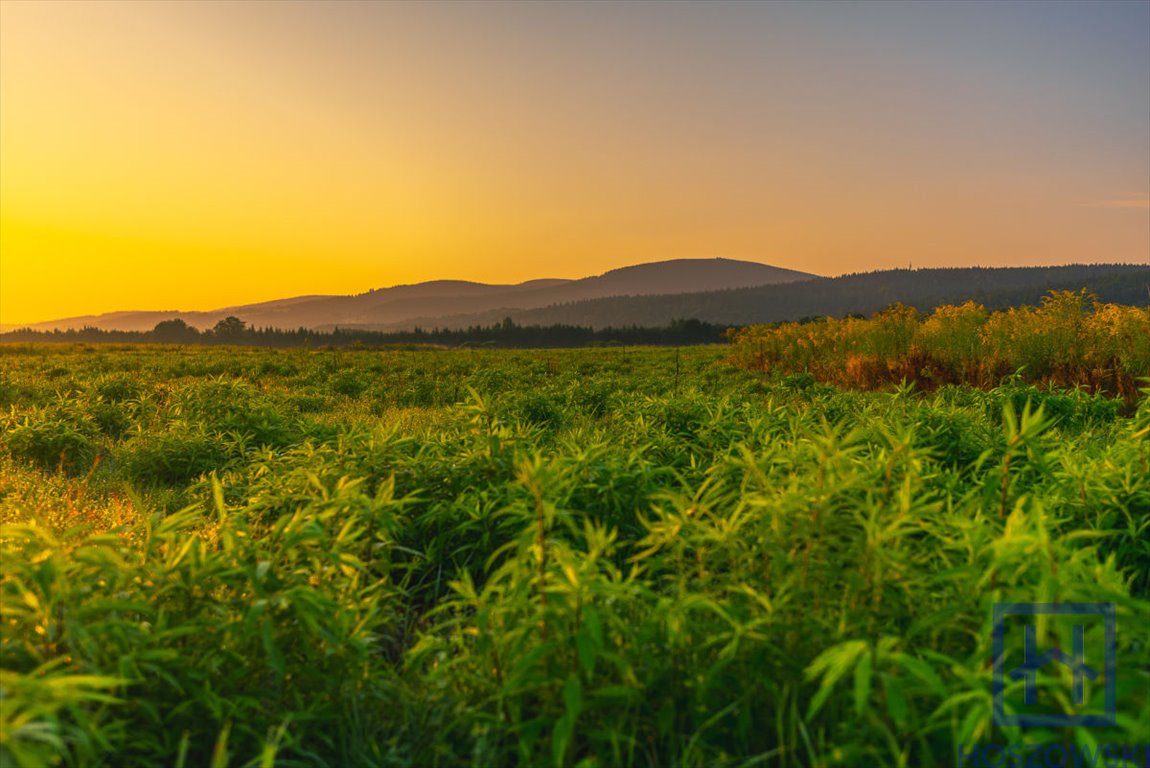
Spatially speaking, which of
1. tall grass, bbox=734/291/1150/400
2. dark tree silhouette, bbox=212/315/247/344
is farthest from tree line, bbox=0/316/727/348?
tall grass, bbox=734/291/1150/400

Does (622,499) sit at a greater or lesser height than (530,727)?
greater

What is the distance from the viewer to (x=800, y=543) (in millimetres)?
2816

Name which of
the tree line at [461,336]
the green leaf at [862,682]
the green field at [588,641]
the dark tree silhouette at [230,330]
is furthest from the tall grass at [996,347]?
the dark tree silhouette at [230,330]

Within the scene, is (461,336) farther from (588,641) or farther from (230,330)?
(588,641)

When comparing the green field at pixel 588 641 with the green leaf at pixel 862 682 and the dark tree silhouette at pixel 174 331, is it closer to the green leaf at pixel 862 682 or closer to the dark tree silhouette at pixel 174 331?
the green leaf at pixel 862 682

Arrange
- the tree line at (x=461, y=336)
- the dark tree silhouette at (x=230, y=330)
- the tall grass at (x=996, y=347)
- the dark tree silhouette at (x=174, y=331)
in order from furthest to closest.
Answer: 1. the dark tree silhouette at (x=174, y=331)
2. the dark tree silhouette at (x=230, y=330)
3. the tree line at (x=461, y=336)
4. the tall grass at (x=996, y=347)

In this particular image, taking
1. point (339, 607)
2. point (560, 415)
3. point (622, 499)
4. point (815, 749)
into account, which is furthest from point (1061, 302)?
point (339, 607)

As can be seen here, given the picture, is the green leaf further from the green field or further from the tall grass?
the tall grass

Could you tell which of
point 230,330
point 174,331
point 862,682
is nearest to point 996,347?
point 862,682

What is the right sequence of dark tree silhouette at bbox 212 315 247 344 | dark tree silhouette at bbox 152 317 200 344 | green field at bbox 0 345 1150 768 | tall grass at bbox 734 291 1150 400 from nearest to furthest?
green field at bbox 0 345 1150 768 < tall grass at bbox 734 291 1150 400 < dark tree silhouette at bbox 212 315 247 344 < dark tree silhouette at bbox 152 317 200 344

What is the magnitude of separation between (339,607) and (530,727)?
0.83 metres

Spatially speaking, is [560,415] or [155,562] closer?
[155,562]

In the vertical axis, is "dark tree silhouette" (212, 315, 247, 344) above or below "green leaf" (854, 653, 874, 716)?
above

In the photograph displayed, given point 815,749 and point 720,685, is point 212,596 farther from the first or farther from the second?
point 815,749
